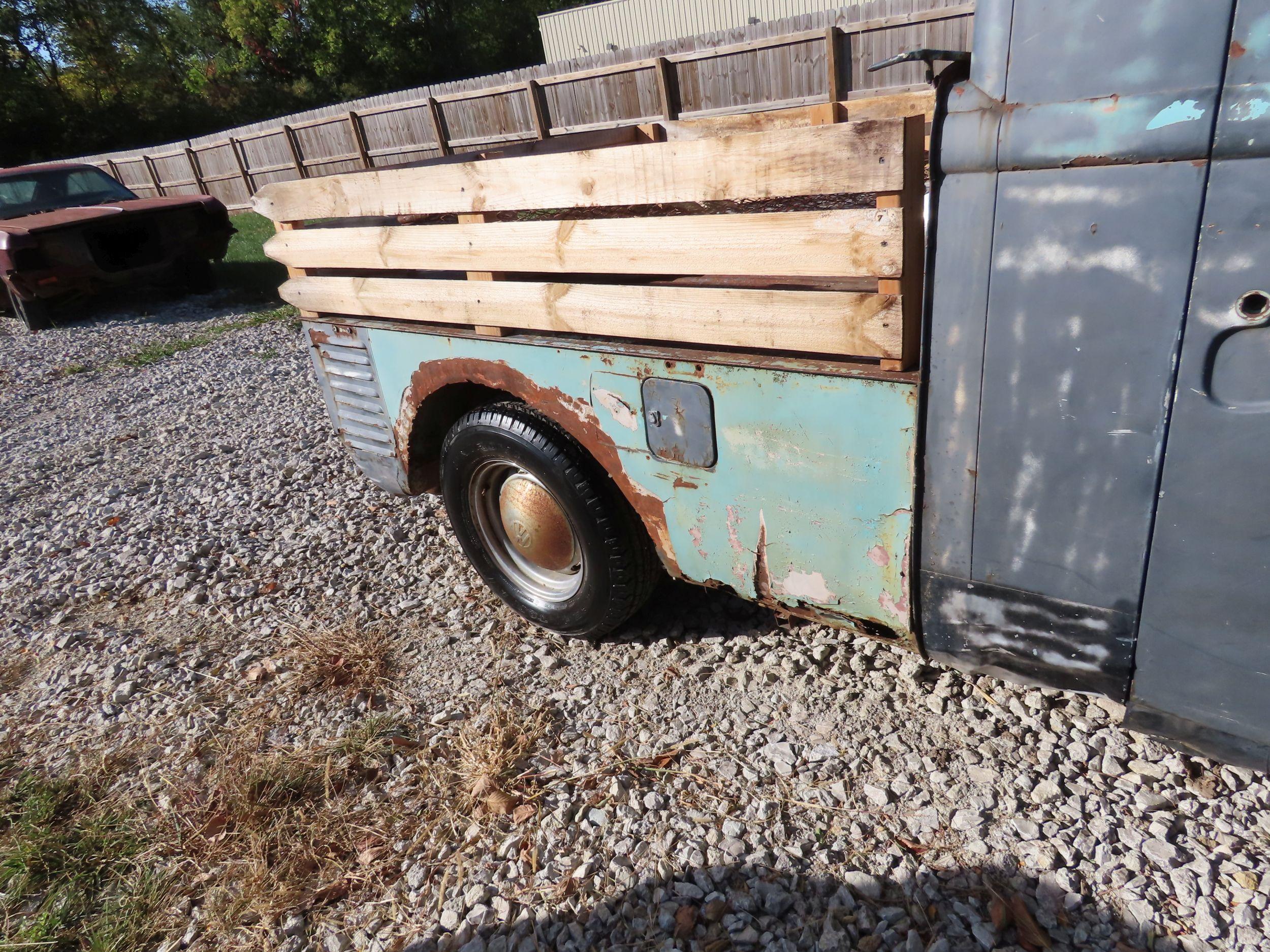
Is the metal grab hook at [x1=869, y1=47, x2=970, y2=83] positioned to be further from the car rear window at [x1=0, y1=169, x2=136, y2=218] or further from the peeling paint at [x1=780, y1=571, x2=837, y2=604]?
the car rear window at [x1=0, y1=169, x2=136, y2=218]

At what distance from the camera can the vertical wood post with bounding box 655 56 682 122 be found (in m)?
11.0

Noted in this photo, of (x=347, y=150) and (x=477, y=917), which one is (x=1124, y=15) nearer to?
(x=477, y=917)

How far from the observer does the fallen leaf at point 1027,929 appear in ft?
6.02

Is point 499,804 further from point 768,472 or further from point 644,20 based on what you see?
point 644,20

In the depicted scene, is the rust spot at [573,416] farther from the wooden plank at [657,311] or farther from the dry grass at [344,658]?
the dry grass at [344,658]

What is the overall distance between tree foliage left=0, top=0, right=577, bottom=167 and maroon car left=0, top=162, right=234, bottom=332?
20.9 meters

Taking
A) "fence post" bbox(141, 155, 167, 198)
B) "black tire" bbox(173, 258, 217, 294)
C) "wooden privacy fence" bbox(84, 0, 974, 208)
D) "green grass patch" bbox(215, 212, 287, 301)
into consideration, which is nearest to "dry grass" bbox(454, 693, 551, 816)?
"wooden privacy fence" bbox(84, 0, 974, 208)

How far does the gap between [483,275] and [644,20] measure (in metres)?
22.5

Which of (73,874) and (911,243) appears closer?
(911,243)

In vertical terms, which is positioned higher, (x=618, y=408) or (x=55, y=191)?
(x=55, y=191)

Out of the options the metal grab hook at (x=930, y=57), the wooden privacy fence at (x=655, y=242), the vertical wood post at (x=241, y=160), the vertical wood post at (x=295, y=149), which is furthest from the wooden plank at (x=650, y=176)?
the vertical wood post at (x=241, y=160)

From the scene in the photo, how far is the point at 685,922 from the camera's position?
79.3 inches

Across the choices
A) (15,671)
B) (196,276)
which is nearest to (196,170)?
(196,276)

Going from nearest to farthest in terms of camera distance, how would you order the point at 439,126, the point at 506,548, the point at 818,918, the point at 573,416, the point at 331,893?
the point at 818,918
the point at 331,893
the point at 573,416
the point at 506,548
the point at 439,126
